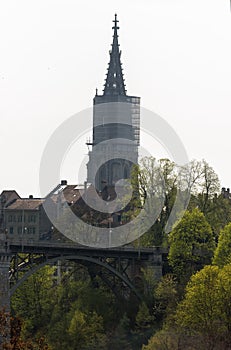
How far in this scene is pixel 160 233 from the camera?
9588 cm

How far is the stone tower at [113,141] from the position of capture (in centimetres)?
14762

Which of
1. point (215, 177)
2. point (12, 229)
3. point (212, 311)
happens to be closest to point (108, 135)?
point (12, 229)

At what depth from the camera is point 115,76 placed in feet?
519

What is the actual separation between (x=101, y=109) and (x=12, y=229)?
68.7 ft

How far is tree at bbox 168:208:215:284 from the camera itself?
88.9 meters

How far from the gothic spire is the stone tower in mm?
4342

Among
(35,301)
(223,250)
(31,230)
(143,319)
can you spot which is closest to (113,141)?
(31,230)

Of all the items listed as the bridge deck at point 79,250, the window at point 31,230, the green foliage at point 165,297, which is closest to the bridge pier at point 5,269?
the bridge deck at point 79,250

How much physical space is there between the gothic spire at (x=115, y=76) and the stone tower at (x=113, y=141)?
4.34 m

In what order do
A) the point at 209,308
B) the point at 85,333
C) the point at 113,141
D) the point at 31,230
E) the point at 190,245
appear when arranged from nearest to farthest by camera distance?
the point at 209,308 → the point at 85,333 → the point at 190,245 → the point at 31,230 → the point at 113,141

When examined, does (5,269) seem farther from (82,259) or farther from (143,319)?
(143,319)

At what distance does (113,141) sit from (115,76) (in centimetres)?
1329

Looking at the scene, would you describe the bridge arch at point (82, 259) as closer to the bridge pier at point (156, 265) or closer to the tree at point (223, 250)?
the bridge pier at point (156, 265)

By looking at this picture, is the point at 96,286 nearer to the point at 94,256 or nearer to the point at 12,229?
the point at 94,256
